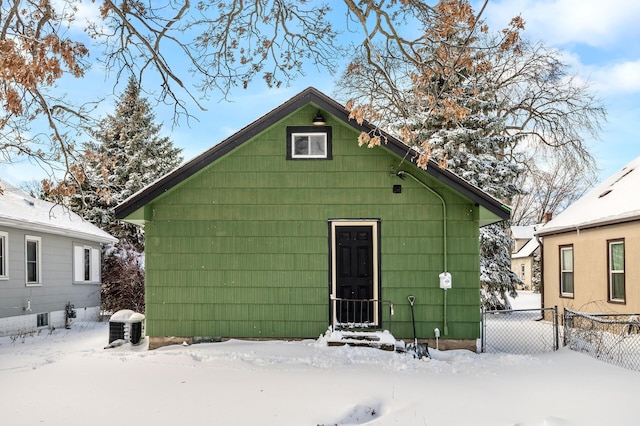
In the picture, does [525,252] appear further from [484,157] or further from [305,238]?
[305,238]

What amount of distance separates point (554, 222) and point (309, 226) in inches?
398

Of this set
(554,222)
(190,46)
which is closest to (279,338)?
(190,46)

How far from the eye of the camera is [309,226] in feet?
33.4

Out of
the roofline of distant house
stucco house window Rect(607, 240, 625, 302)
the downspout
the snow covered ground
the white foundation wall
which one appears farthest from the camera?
the white foundation wall

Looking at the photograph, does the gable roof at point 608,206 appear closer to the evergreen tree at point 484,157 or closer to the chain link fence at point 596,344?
the evergreen tree at point 484,157

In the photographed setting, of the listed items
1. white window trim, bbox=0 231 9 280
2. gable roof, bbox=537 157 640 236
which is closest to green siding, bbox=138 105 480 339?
gable roof, bbox=537 157 640 236

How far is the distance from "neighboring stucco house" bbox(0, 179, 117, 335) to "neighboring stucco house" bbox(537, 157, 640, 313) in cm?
1362

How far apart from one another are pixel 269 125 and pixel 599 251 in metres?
9.71

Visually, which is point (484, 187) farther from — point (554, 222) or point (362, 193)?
point (362, 193)

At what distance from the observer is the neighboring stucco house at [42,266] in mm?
13336

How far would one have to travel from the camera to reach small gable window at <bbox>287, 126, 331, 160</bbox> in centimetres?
1027

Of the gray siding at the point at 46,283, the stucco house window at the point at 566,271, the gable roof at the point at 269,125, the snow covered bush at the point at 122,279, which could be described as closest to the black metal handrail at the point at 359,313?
the gable roof at the point at 269,125

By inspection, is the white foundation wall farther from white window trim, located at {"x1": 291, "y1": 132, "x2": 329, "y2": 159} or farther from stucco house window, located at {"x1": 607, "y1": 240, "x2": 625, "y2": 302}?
stucco house window, located at {"x1": 607, "y1": 240, "x2": 625, "y2": 302}

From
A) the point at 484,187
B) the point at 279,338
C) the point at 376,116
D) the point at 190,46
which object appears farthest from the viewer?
the point at 484,187
